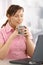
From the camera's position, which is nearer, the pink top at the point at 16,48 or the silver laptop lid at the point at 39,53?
the silver laptop lid at the point at 39,53

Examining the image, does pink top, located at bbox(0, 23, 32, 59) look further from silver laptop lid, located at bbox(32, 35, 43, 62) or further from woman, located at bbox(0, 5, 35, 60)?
silver laptop lid, located at bbox(32, 35, 43, 62)

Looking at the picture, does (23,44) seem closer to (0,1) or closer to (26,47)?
(26,47)

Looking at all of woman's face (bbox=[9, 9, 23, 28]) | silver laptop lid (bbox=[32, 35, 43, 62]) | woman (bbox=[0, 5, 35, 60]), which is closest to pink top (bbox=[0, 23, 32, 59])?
woman (bbox=[0, 5, 35, 60])

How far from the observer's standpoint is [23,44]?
5.45ft

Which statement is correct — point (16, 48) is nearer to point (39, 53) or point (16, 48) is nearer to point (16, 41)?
point (16, 41)

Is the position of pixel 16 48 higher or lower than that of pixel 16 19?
lower

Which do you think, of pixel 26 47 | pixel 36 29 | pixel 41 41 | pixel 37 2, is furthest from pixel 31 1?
pixel 41 41

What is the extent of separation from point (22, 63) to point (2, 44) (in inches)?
19.6

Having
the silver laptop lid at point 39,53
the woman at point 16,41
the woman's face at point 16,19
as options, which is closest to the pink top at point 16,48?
the woman at point 16,41

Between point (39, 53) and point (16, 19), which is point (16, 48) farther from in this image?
point (39, 53)

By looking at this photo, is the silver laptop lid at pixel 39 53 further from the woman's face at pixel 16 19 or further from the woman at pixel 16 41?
the woman's face at pixel 16 19

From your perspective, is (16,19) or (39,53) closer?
(39,53)

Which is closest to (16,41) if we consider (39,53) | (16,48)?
(16,48)


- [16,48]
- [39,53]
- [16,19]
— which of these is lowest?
[16,48]
